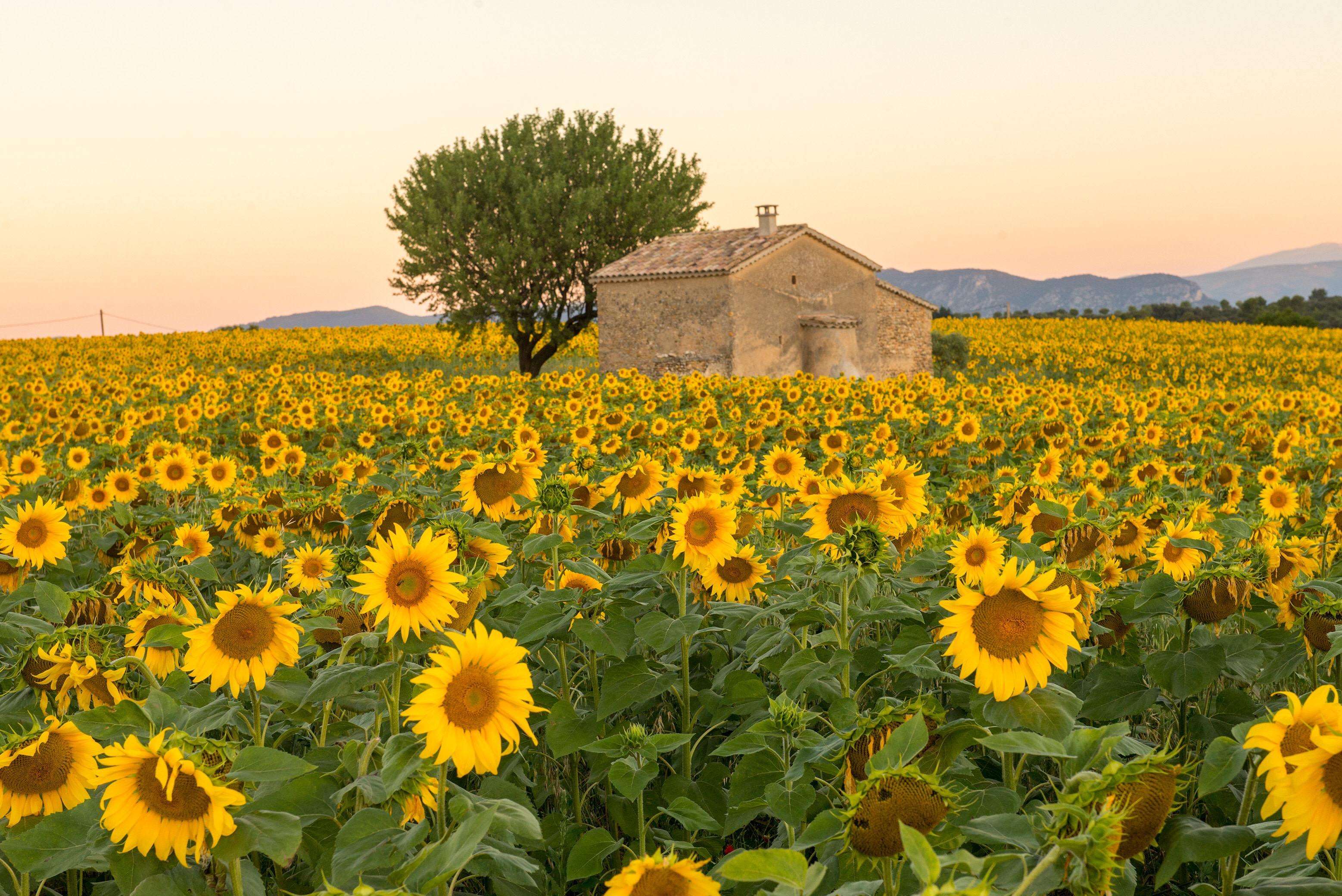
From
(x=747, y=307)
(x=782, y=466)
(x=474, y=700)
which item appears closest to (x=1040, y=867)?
(x=474, y=700)

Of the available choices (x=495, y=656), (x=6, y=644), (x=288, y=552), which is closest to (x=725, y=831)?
(x=495, y=656)

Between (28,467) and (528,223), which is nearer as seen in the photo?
(28,467)

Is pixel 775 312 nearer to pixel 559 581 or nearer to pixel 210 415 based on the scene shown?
pixel 210 415

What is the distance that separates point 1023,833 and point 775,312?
25.8m

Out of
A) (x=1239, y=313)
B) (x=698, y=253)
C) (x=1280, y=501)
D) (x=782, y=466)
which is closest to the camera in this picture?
(x=782, y=466)

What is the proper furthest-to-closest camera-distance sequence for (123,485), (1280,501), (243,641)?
(123,485), (1280,501), (243,641)

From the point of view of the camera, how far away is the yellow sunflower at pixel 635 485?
159 inches

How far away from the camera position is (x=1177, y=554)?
358 cm

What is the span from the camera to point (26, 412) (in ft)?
42.3

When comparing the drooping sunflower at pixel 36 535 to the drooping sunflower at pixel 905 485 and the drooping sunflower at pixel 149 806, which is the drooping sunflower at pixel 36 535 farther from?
the drooping sunflower at pixel 905 485

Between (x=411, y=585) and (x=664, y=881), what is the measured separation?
1.10 meters

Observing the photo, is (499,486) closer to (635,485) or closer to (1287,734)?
(635,485)

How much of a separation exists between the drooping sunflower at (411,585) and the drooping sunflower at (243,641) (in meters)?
0.24

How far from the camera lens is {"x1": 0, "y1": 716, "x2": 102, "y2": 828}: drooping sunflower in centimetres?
203
